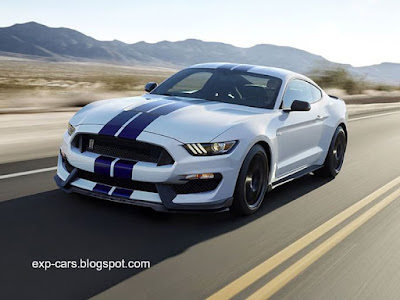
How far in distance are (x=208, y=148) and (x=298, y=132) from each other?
1.83 metres

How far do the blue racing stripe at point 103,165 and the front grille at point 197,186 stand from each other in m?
0.60

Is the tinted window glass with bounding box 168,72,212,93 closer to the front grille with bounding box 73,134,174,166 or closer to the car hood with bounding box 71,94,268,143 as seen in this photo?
the car hood with bounding box 71,94,268,143

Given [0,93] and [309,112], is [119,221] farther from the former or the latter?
[0,93]

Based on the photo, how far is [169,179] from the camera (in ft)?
16.1

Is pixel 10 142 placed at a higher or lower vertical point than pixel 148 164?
lower

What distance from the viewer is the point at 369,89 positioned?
129 ft

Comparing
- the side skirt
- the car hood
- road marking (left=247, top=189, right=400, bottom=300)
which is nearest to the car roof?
the car hood

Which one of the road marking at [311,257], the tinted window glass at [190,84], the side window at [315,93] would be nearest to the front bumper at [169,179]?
the road marking at [311,257]

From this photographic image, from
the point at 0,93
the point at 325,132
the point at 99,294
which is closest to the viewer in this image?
the point at 99,294

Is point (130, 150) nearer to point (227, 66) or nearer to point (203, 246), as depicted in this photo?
point (203, 246)

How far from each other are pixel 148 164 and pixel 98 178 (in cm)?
52

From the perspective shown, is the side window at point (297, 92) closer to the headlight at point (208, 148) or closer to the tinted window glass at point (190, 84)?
the tinted window glass at point (190, 84)

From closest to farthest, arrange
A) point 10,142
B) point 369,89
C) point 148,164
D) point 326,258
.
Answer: point 326,258, point 148,164, point 10,142, point 369,89

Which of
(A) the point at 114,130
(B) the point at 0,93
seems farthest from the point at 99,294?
(B) the point at 0,93
